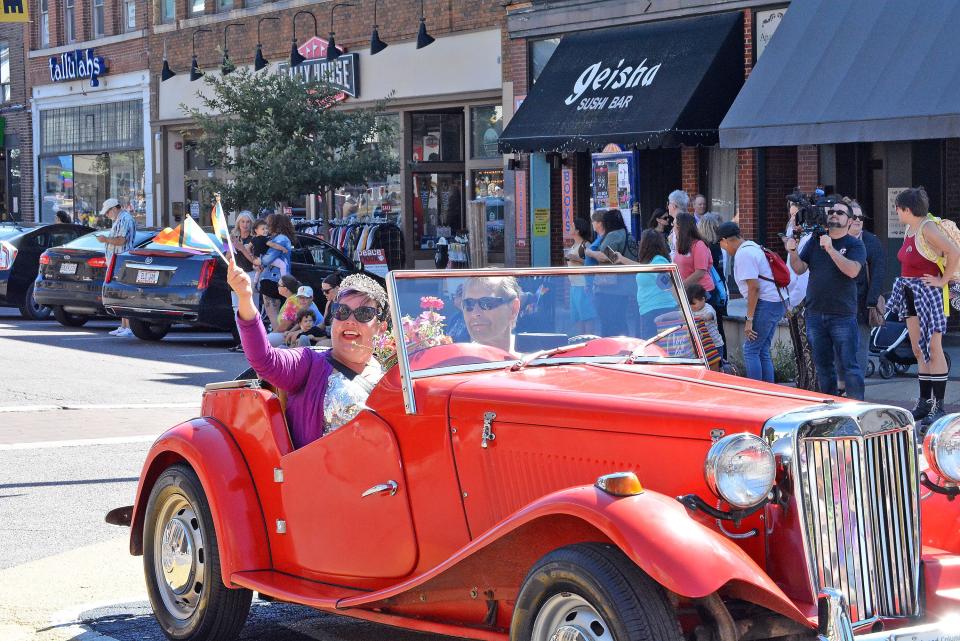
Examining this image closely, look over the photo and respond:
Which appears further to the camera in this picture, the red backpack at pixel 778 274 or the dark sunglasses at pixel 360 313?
the red backpack at pixel 778 274

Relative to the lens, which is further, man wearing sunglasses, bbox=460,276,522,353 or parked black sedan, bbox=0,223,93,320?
parked black sedan, bbox=0,223,93,320

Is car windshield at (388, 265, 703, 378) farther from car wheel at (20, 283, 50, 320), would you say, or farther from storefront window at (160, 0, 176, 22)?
storefront window at (160, 0, 176, 22)

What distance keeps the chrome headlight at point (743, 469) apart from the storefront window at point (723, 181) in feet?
51.1

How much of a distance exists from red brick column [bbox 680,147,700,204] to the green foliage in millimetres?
6316

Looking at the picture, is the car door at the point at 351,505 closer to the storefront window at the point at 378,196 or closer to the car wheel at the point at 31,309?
the car wheel at the point at 31,309

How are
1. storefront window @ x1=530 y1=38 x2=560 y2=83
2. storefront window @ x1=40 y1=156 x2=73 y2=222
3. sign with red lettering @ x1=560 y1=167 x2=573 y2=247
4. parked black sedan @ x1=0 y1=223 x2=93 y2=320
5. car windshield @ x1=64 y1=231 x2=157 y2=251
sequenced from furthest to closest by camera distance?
storefront window @ x1=40 y1=156 x2=73 y2=222 < storefront window @ x1=530 y1=38 x2=560 y2=83 < sign with red lettering @ x1=560 y1=167 x2=573 y2=247 < parked black sedan @ x1=0 y1=223 x2=93 y2=320 < car windshield @ x1=64 y1=231 x2=157 y2=251

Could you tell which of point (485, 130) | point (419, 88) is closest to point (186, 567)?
point (485, 130)

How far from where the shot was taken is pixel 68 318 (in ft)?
66.8

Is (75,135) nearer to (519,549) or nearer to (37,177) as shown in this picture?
(37,177)

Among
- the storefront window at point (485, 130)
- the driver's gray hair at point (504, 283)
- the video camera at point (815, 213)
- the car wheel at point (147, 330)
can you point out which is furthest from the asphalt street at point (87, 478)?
the storefront window at point (485, 130)

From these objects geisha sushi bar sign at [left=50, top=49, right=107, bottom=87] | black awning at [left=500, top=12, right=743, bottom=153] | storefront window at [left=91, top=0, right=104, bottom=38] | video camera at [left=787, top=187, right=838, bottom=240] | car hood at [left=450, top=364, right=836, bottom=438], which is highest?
storefront window at [left=91, top=0, right=104, bottom=38]


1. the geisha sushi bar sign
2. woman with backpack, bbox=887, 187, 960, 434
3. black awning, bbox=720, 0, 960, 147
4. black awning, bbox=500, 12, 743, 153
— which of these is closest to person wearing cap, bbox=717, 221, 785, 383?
woman with backpack, bbox=887, 187, 960, 434

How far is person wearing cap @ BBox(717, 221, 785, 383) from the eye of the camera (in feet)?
39.1

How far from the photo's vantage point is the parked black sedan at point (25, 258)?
68.8 ft
